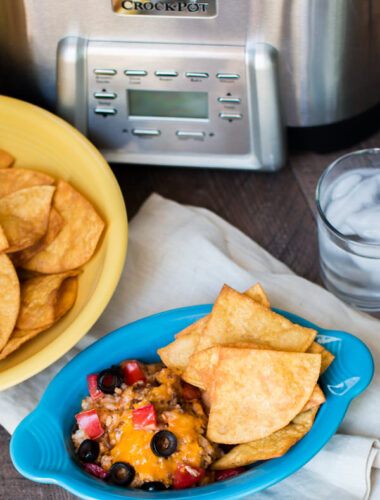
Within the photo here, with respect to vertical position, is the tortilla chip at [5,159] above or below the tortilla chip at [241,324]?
above

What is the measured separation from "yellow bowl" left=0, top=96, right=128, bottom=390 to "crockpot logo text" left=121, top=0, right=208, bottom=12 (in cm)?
19

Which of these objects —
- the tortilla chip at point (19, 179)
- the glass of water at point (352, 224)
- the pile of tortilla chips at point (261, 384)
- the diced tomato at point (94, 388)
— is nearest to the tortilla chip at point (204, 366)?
the pile of tortilla chips at point (261, 384)

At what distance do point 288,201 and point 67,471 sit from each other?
58cm

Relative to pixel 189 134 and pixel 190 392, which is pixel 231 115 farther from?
pixel 190 392

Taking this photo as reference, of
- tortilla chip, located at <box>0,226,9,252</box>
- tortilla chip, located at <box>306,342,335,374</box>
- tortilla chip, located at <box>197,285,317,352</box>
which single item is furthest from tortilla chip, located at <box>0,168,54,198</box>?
tortilla chip, located at <box>306,342,335,374</box>

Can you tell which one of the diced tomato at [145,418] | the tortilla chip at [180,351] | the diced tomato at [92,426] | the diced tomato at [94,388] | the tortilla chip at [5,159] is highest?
the tortilla chip at [5,159]

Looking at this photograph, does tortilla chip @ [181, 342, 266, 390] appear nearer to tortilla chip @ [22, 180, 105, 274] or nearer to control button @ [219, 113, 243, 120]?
tortilla chip @ [22, 180, 105, 274]

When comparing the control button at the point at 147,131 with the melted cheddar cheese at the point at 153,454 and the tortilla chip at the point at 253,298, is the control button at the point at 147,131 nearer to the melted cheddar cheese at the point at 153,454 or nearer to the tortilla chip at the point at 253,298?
the tortilla chip at the point at 253,298

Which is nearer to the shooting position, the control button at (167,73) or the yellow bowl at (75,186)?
the yellow bowl at (75,186)

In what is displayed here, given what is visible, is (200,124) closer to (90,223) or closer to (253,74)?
(253,74)

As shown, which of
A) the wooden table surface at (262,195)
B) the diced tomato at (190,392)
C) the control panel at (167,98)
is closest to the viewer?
the diced tomato at (190,392)

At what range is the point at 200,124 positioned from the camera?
3.42ft

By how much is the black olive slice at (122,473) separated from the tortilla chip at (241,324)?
16cm

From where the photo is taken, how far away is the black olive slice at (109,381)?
A: 33.4 inches
